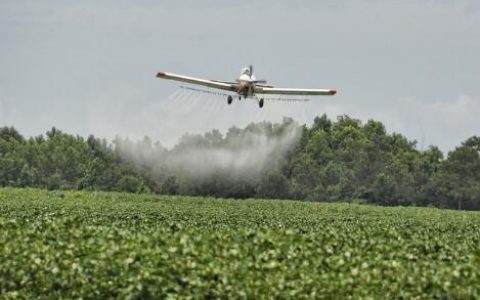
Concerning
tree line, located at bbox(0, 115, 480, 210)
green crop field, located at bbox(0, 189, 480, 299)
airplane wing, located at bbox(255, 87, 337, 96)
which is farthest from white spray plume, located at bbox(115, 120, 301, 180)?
green crop field, located at bbox(0, 189, 480, 299)

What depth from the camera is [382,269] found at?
1922 cm

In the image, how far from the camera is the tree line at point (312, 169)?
135 meters

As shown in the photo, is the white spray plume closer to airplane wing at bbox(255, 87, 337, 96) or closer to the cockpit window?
airplane wing at bbox(255, 87, 337, 96)

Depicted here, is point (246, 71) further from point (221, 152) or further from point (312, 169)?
point (312, 169)

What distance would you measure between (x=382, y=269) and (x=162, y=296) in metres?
4.44

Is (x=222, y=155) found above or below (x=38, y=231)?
above

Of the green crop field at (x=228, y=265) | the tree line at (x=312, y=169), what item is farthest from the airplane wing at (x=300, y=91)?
the tree line at (x=312, y=169)

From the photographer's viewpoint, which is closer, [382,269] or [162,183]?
[382,269]

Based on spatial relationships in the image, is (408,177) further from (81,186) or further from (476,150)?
(81,186)

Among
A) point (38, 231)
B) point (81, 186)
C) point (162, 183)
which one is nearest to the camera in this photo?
point (38, 231)

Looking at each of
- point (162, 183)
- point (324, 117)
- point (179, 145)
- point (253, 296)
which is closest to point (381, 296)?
point (253, 296)

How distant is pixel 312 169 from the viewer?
490 feet

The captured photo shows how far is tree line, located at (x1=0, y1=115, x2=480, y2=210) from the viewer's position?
135125 millimetres

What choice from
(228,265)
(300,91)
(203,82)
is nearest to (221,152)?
(300,91)
